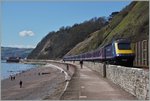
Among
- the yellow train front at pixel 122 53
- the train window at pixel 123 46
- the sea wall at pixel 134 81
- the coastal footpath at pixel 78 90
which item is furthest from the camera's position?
the train window at pixel 123 46

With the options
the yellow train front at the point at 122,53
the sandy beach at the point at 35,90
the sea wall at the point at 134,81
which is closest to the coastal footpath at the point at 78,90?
the sandy beach at the point at 35,90

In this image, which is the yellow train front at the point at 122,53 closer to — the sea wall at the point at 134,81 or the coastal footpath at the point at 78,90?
the coastal footpath at the point at 78,90

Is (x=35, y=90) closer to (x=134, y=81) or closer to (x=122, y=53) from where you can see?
(x=122, y=53)

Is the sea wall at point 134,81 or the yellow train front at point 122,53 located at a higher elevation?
the yellow train front at point 122,53

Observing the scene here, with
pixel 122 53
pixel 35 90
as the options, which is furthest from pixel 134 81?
pixel 35 90

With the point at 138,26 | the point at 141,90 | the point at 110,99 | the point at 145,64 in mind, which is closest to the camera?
the point at 141,90

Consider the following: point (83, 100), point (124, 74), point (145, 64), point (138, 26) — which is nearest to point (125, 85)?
point (124, 74)

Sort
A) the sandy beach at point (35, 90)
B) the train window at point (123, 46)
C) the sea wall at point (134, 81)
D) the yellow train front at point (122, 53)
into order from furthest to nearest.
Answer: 1. the train window at point (123, 46)
2. the yellow train front at point (122, 53)
3. the sandy beach at point (35, 90)
4. the sea wall at point (134, 81)

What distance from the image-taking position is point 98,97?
1909 cm

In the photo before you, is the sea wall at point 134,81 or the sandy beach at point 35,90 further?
the sandy beach at point 35,90

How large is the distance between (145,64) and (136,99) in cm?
1684

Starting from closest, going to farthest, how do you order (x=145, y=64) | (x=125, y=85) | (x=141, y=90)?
(x=141, y=90) < (x=125, y=85) < (x=145, y=64)

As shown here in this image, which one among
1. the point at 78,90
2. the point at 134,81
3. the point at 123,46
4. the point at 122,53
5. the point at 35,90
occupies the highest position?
the point at 123,46

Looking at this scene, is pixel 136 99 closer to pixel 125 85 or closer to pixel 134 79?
pixel 134 79
